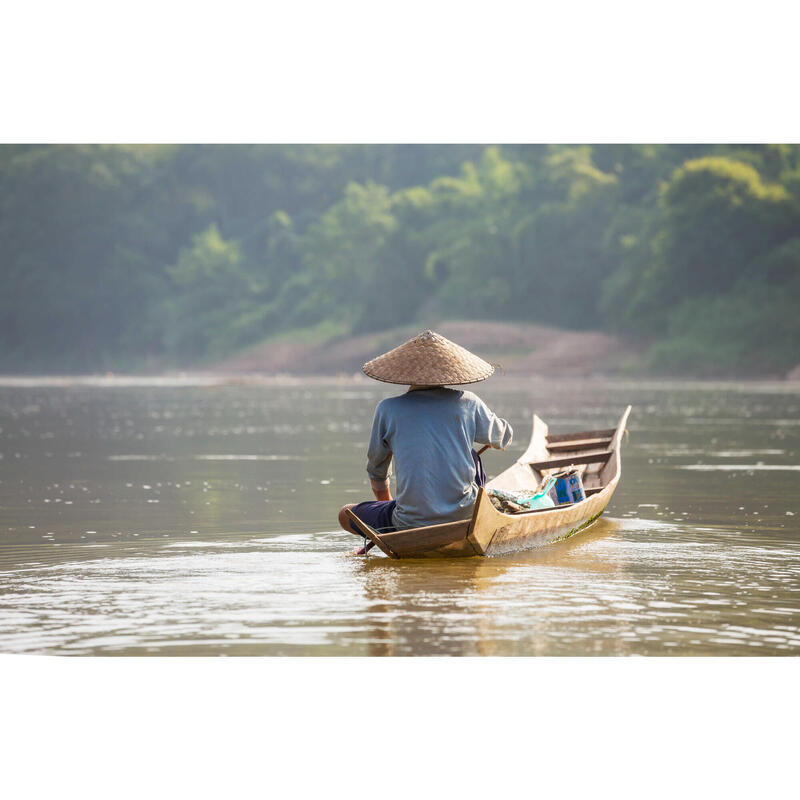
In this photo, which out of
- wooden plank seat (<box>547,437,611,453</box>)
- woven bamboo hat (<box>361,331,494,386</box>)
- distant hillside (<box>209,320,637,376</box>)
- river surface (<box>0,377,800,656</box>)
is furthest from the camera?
distant hillside (<box>209,320,637,376</box>)

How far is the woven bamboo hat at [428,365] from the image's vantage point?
766 cm

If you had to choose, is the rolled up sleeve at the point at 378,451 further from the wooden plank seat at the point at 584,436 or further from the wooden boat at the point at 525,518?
the wooden plank seat at the point at 584,436

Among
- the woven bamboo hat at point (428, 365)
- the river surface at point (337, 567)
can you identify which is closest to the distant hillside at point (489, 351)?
the river surface at point (337, 567)

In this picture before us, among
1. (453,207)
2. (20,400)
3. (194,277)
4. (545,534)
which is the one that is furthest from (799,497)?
(194,277)

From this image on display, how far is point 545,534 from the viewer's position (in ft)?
28.5

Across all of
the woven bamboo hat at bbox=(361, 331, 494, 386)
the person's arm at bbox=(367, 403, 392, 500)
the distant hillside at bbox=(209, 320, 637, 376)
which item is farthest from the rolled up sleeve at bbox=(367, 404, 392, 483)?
the distant hillside at bbox=(209, 320, 637, 376)

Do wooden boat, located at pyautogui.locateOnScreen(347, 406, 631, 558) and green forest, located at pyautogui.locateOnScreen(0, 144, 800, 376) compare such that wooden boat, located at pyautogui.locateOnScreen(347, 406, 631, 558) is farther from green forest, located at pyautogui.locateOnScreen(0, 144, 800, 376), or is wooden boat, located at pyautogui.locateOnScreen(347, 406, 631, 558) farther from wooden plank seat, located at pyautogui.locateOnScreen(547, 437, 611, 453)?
green forest, located at pyautogui.locateOnScreen(0, 144, 800, 376)

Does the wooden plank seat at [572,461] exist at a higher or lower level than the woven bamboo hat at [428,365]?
lower

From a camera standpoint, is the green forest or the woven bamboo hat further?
the green forest

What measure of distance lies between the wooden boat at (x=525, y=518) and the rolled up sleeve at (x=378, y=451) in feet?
1.05

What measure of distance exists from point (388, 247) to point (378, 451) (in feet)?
189

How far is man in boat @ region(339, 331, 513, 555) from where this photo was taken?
767cm

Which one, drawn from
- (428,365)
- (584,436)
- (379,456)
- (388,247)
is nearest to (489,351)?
(388,247)

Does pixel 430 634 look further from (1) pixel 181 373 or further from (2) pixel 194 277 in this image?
(2) pixel 194 277
